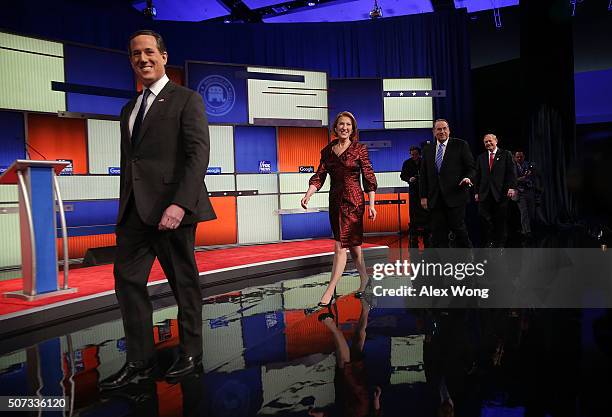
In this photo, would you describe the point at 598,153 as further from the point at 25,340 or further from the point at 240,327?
the point at 25,340

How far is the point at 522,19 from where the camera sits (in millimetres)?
9312

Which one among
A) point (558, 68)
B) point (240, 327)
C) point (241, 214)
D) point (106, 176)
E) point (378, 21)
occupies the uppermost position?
point (378, 21)

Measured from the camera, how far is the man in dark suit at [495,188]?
511cm

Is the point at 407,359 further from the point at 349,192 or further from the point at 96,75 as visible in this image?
the point at 96,75

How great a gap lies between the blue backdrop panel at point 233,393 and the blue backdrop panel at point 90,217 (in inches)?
177

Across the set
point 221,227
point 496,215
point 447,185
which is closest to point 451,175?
point 447,185

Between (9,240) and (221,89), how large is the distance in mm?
3490

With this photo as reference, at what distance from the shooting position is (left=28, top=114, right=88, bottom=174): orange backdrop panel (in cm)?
595

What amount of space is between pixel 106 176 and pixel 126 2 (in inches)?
154

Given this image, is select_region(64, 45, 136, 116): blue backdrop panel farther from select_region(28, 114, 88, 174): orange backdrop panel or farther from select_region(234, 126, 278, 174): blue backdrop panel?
select_region(234, 126, 278, 174): blue backdrop panel

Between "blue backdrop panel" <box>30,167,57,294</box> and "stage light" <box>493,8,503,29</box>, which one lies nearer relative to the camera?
"blue backdrop panel" <box>30,167,57,294</box>

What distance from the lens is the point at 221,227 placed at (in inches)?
285

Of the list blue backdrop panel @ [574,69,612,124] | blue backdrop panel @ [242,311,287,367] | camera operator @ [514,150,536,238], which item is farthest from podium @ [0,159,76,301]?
blue backdrop panel @ [574,69,612,124]

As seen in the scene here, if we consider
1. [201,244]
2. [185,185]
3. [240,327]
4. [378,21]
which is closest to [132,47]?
[185,185]
